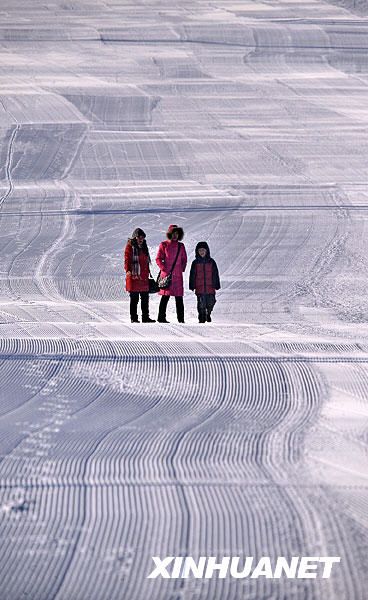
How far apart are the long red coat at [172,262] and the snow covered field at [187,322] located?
647 mm

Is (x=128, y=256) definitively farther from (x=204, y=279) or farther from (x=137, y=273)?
(x=204, y=279)

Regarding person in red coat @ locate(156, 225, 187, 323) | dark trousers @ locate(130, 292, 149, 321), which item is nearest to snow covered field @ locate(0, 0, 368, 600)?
dark trousers @ locate(130, 292, 149, 321)

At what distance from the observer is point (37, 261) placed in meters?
15.4

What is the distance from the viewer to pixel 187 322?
11562 millimetres

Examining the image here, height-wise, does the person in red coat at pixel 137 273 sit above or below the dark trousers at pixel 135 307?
above

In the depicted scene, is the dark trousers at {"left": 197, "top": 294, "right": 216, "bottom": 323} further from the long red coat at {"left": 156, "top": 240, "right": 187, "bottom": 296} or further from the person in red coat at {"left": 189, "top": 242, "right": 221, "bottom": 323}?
the long red coat at {"left": 156, "top": 240, "right": 187, "bottom": 296}

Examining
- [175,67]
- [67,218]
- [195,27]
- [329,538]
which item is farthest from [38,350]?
[195,27]

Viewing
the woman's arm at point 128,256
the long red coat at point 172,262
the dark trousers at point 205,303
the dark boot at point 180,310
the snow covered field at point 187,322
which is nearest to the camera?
the snow covered field at point 187,322

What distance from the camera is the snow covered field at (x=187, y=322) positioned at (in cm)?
478

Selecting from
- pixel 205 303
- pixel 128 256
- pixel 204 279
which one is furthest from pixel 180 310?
pixel 128 256

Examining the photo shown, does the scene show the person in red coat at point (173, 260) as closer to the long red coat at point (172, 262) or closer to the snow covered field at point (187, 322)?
the long red coat at point (172, 262)

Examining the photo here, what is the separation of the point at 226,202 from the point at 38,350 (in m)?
11.7

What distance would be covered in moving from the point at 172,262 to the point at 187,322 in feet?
2.56

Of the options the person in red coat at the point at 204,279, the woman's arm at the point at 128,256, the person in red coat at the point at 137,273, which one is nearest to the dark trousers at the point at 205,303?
the person in red coat at the point at 204,279
